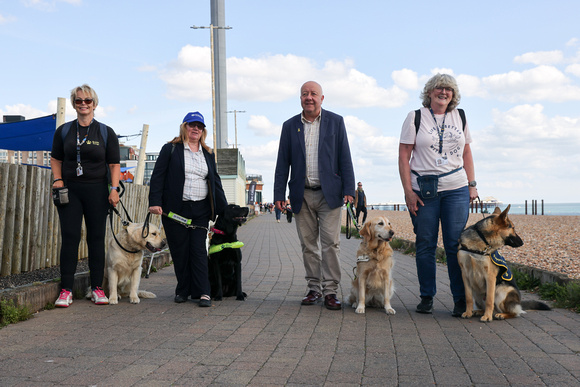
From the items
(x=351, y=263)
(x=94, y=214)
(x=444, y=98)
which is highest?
(x=444, y=98)

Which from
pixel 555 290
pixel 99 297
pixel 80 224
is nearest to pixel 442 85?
pixel 555 290

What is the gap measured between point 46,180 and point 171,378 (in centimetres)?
535

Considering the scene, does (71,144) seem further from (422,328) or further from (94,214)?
(422,328)

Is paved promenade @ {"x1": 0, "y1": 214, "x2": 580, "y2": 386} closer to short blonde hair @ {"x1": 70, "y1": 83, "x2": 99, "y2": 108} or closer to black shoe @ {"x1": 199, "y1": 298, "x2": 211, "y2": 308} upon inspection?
black shoe @ {"x1": 199, "y1": 298, "x2": 211, "y2": 308}

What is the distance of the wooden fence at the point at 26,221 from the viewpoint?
22.0 ft

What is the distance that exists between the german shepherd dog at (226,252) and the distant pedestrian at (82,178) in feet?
3.93

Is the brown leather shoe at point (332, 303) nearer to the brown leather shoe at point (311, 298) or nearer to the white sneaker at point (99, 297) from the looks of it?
the brown leather shoe at point (311, 298)

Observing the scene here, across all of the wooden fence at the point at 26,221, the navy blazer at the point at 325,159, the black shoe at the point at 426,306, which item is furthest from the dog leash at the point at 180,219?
the black shoe at the point at 426,306

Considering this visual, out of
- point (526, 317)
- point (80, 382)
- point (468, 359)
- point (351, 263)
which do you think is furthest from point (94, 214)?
point (351, 263)

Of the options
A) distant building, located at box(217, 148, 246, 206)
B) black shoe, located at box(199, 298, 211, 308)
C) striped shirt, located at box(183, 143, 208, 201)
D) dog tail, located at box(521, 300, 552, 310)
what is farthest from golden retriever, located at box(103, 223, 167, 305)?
distant building, located at box(217, 148, 246, 206)

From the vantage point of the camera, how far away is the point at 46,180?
25.4 ft

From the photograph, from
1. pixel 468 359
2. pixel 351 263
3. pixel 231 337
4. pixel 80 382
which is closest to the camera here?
pixel 80 382

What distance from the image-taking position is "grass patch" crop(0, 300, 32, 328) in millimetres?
4855

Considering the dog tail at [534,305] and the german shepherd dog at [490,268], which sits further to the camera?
the dog tail at [534,305]
